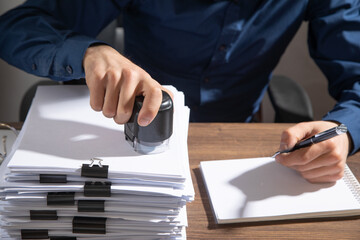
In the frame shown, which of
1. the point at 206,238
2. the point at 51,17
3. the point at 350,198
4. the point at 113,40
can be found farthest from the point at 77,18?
the point at 350,198

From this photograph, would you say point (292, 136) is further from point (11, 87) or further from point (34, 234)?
point (11, 87)

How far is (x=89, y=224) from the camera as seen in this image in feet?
1.90

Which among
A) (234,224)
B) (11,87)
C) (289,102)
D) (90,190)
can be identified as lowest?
Answer: (11,87)

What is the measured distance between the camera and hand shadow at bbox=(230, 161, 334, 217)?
695mm

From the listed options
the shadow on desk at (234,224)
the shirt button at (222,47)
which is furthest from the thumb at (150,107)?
the shirt button at (222,47)

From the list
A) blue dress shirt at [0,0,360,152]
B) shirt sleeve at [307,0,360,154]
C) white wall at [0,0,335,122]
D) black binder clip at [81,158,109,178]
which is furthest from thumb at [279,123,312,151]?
white wall at [0,0,335,122]

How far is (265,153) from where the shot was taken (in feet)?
2.69

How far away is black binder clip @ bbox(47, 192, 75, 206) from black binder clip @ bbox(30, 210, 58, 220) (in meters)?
0.02

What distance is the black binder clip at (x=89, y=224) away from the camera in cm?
58

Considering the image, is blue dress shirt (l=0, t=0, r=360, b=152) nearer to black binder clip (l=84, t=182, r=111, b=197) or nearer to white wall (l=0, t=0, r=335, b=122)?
black binder clip (l=84, t=182, r=111, b=197)

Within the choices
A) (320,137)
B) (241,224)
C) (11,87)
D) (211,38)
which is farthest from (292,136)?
(11,87)

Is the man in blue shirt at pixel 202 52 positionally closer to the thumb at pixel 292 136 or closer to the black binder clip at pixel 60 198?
the thumb at pixel 292 136

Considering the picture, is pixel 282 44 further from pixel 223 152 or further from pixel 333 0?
pixel 223 152

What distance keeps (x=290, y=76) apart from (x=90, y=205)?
5.56 ft
